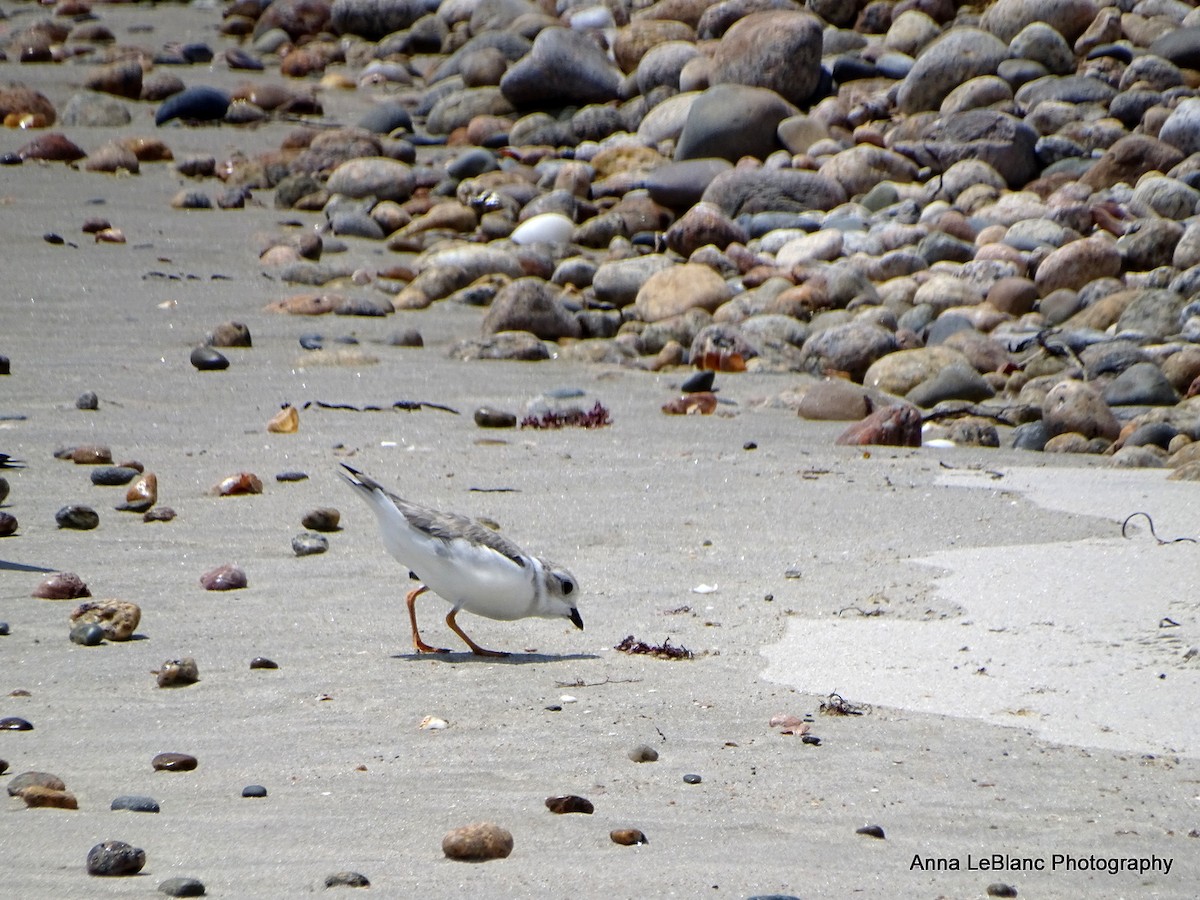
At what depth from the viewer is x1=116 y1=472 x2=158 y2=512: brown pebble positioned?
690cm

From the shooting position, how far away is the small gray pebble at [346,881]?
3.06 metres

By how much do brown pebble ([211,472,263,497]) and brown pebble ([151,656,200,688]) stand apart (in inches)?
103

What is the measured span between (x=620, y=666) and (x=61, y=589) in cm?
214

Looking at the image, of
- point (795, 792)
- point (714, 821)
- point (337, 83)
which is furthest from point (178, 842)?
point (337, 83)

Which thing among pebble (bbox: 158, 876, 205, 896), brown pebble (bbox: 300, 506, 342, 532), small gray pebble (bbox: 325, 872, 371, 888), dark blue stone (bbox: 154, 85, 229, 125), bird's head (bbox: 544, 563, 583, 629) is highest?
dark blue stone (bbox: 154, 85, 229, 125)

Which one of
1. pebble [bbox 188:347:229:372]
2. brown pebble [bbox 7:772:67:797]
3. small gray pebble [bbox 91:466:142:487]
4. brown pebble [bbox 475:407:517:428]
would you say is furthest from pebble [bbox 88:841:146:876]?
pebble [bbox 188:347:229:372]

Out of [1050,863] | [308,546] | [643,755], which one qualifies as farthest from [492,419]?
[1050,863]

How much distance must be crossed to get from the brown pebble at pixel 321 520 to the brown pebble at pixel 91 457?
150 cm

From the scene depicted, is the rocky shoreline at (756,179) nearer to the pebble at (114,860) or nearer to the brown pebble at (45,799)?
the brown pebble at (45,799)

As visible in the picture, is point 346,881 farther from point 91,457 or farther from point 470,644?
point 91,457

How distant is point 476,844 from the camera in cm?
327

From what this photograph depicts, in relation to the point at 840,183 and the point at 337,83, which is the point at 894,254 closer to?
the point at 840,183

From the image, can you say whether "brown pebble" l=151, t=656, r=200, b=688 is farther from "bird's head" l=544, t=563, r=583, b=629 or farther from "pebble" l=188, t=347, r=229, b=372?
"pebble" l=188, t=347, r=229, b=372

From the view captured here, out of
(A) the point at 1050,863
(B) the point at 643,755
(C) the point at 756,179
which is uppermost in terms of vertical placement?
(C) the point at 756,179
